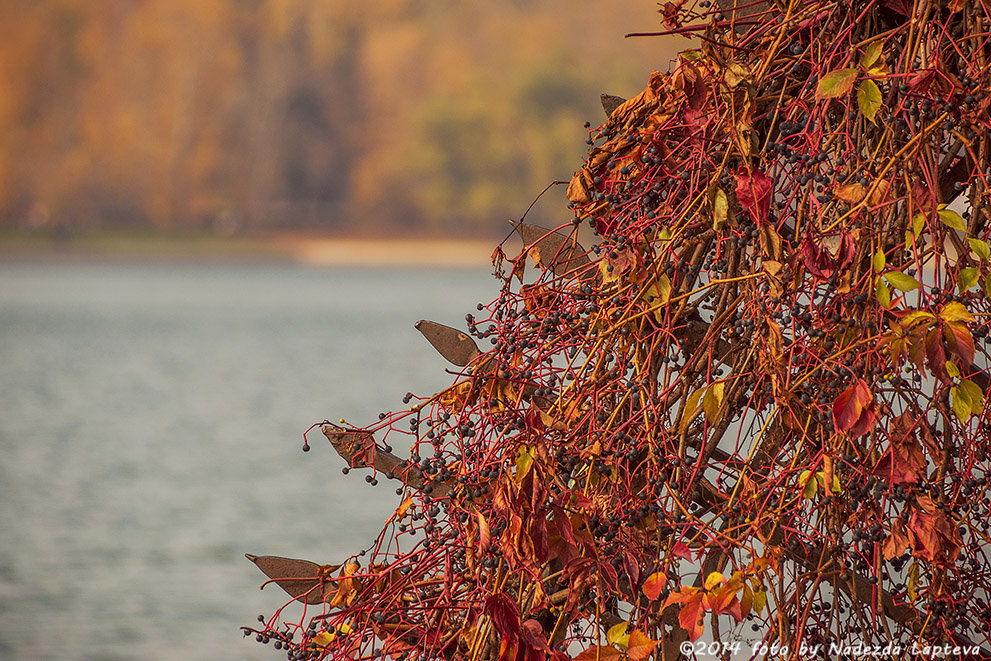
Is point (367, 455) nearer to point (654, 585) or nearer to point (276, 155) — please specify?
point (654, 585)

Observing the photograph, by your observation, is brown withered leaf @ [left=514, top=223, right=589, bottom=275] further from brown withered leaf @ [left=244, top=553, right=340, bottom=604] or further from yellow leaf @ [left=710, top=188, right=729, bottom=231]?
brown withered leaf @ [left=244, top=553, right=340, bottom=604]

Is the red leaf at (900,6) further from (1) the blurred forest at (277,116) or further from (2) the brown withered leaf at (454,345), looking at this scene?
(1) the blurred forest at (277,116)

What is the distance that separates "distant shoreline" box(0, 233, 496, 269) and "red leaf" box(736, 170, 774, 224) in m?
41.0

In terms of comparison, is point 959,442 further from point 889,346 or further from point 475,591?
point 475,591

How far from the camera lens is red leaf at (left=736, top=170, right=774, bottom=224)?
3.02 feet

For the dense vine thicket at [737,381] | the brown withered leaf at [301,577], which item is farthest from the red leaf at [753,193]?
the brown withered leaf at [301,577]

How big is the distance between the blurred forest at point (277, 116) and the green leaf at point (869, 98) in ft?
148

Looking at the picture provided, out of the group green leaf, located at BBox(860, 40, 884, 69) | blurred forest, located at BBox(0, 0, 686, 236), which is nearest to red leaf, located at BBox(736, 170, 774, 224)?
green leaf, located at BBox(860, 40, 884, 69)

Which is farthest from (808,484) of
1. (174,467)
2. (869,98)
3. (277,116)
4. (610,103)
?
(277,116)

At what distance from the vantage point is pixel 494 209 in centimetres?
4691

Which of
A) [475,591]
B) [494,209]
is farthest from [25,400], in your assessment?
[494,209]

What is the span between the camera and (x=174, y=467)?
8.38m

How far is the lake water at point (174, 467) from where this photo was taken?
4.89 metres

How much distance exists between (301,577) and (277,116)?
161 ft
